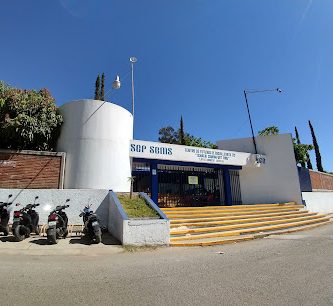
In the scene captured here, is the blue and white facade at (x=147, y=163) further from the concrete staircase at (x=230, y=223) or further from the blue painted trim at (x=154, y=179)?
the concrete staircase at (x=230, y=223)

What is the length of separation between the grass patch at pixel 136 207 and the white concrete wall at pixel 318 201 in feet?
44.8

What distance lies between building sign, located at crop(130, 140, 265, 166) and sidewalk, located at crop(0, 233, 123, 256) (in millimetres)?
5921

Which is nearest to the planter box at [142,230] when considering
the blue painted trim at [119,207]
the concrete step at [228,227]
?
the blue painted trim at [119,207]

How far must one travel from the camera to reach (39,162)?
414 inches

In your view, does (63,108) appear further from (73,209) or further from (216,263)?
(216,263)

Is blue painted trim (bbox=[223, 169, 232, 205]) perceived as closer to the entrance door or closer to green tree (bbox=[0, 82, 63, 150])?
the entrance door

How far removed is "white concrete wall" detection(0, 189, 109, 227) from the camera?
9.42 metres

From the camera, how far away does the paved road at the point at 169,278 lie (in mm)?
3695

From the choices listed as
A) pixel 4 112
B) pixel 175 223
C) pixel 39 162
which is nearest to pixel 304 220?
pixel 175 223

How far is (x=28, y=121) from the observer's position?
Result: 10633mm

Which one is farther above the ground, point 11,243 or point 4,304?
point 11,243

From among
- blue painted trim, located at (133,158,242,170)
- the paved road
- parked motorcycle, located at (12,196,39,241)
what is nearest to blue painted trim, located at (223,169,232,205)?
blue painted trim, located at (133,158,242,170)

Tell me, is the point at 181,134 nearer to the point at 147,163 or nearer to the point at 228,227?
the point at 147,163

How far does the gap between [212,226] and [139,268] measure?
618cm
